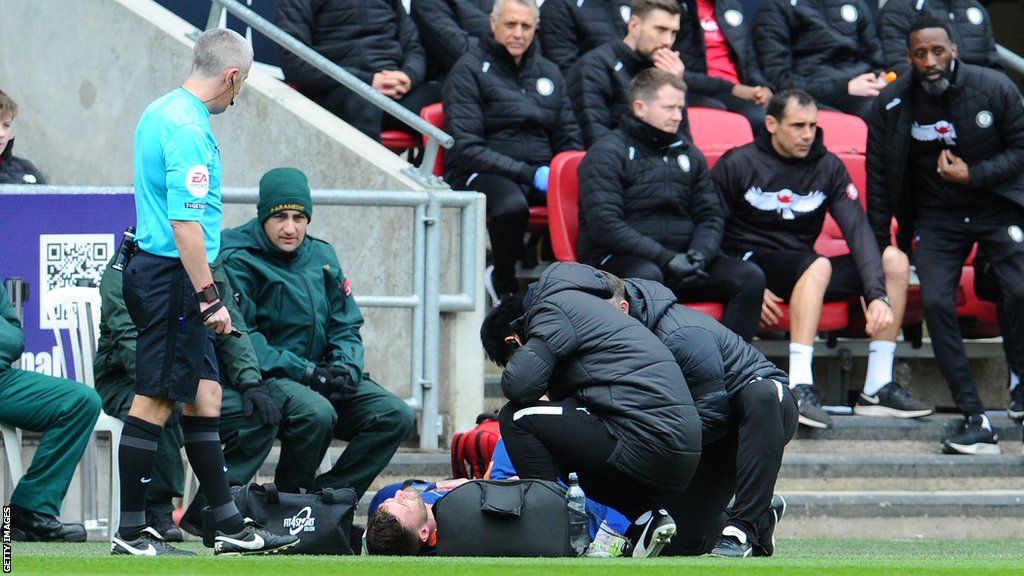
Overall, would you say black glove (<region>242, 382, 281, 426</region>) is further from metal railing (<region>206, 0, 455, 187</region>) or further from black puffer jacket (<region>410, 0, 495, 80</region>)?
black puffer jacket (<region>410, 0, 495, 80</region>)

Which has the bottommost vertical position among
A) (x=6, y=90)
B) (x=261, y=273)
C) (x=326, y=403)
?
(x=326, y=403)

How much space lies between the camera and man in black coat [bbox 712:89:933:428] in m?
9.02

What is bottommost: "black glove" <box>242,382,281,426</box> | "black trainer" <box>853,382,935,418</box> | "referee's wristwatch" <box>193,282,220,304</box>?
"black trainer" <box>853,382,935,418</box>

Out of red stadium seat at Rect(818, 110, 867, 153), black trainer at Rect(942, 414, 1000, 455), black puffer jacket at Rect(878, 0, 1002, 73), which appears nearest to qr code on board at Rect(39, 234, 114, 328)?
black trainer at Rect(942, 414, 1000, 455)

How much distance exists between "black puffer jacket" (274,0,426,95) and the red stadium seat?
242cm

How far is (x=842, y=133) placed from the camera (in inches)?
399

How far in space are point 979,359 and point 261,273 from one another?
470cm

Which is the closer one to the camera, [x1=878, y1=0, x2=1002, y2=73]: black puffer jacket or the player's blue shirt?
the player's blue shirt

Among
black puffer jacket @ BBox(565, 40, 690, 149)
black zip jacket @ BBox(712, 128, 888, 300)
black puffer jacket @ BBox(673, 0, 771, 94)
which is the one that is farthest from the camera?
black puffer jacket @ BBox(673, 0, 771, 94)

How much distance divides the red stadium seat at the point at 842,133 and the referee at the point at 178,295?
5.00 meters

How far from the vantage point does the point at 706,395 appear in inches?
253

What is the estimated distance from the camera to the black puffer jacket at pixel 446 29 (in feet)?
33.2

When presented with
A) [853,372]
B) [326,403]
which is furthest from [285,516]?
[853,372]

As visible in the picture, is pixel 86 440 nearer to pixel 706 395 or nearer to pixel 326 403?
pixel 326 403
